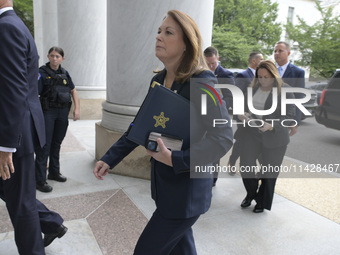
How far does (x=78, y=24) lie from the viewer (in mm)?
9414

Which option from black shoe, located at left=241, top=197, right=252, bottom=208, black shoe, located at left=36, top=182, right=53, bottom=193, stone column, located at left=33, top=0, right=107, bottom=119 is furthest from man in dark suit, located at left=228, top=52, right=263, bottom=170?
stone column, located at left=33, top=0, right=107, bottom=119

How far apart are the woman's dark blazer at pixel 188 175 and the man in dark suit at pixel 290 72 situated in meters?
2.55

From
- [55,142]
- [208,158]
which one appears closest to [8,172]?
[208,158]

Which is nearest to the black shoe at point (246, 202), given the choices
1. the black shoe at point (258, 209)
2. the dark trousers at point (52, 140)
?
the black shoe at point (258, 209)

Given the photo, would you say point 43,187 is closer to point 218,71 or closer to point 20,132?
point 20,132

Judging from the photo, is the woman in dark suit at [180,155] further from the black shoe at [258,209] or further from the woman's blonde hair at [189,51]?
the black shoe at [258,209]

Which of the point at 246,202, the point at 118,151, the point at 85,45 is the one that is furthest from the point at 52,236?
the point at 85,45

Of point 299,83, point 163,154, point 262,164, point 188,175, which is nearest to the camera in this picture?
point 163,154

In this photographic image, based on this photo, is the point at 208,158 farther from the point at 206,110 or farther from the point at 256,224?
the point at 256,224

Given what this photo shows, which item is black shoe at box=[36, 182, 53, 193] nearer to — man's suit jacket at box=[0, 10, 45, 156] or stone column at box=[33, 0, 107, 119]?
man's suit jacket at box=[0, 10, 45, 156]

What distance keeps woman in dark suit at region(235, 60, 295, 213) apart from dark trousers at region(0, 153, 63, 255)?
246 cm

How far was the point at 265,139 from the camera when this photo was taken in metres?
3.70

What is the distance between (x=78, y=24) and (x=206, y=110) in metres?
8.88

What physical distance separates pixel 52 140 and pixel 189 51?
10.8 ft
